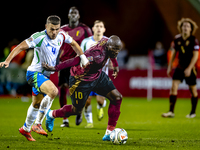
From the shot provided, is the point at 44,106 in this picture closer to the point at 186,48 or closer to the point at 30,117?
the point at 30,117

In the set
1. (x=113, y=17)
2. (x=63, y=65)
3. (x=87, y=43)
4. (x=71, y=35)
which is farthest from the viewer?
(x=113, y=17)

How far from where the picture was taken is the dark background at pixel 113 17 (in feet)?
69.1

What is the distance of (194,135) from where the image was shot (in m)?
6.64

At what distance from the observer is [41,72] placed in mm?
6098

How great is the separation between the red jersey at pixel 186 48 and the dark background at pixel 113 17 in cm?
1186

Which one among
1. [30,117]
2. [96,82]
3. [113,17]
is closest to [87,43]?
[96,82]

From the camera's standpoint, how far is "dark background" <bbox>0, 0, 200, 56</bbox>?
21.1 m

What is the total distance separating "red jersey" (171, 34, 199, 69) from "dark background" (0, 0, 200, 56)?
11859mm

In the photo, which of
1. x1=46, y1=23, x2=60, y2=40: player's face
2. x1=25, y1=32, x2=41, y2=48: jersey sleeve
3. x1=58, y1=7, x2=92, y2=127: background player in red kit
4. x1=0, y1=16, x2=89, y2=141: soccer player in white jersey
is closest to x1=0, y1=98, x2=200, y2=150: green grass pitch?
x1=0, y1=16, x2=89, y2=141: soccer player in white jersey

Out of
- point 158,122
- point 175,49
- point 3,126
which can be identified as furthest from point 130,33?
point 3,126

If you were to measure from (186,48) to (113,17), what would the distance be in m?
14.5

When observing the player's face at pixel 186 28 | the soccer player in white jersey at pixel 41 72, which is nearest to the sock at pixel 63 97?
the soccer player in white jersey at pixel 41 72

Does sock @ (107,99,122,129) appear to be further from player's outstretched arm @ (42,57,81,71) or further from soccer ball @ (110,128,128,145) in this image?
player's outstretched arm @ (42,57,81,71)

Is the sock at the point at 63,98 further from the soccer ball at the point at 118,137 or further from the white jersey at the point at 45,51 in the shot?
the soccer ball at the point at 118,137
